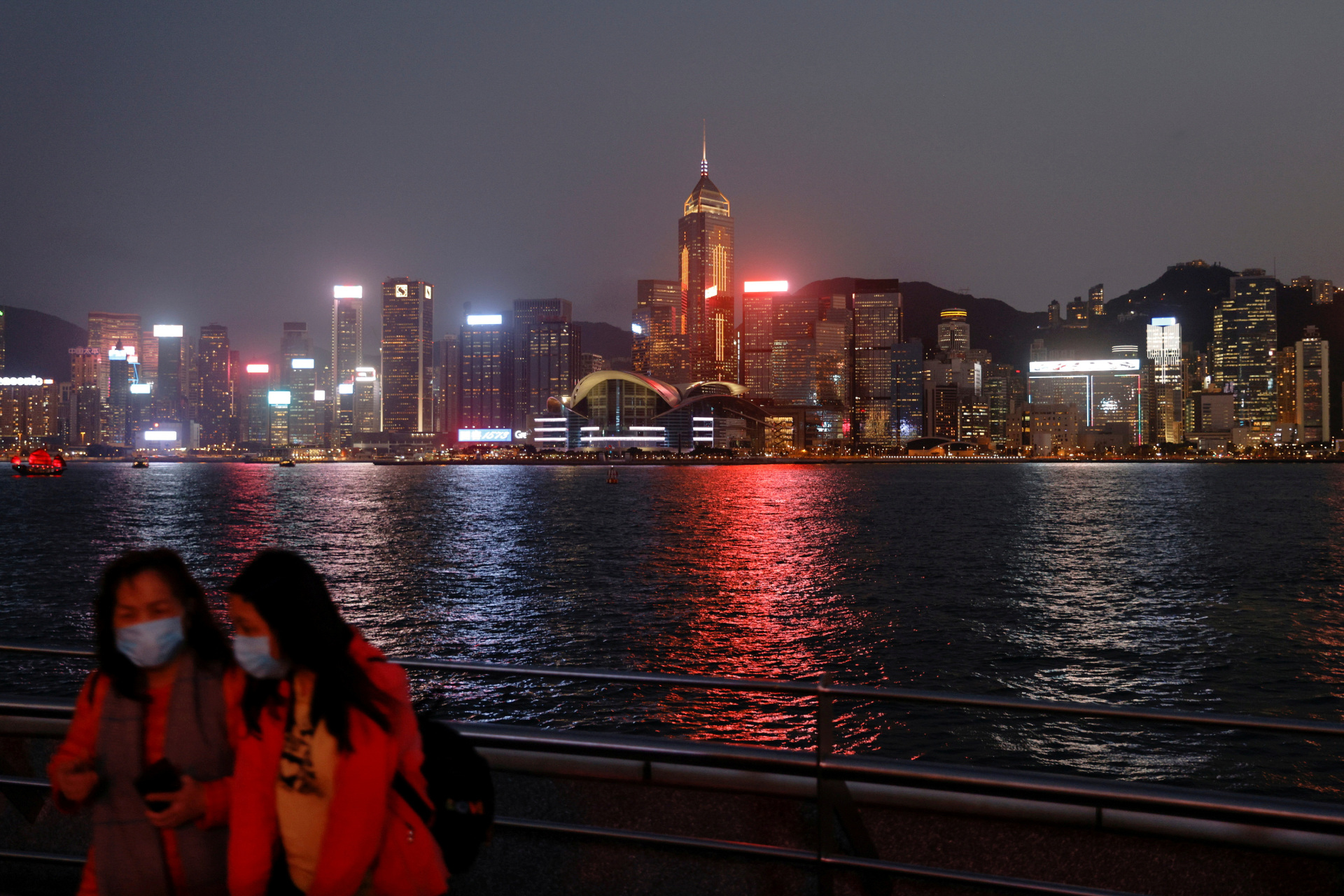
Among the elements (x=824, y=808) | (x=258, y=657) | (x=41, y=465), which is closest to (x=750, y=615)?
(x=824, y=808)

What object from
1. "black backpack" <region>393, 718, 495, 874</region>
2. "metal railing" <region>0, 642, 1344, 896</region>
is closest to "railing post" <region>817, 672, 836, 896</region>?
"metal railing" <region>0, 642, 1344, 896</region>

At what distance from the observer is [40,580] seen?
33.2 metres

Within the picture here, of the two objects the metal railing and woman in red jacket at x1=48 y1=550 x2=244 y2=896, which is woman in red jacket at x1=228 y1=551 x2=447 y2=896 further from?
the metal railing

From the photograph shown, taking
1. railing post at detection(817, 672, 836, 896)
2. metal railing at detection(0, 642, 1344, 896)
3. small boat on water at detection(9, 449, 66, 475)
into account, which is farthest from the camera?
small boat on water at detection(9, 449, 66, 475)

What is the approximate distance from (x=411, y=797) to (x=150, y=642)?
3.49 ft

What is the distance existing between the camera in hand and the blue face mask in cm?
33

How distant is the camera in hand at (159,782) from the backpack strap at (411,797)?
74 centimetres

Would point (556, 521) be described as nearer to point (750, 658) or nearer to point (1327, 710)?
point (750, 658)

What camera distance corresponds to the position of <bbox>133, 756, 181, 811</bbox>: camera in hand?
8.70 feet

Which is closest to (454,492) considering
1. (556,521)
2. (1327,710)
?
(556,521)

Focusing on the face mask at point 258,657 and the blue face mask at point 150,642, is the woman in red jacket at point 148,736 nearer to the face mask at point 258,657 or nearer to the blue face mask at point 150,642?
the blue face mask at point 150,642

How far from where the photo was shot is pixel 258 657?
2.56 m

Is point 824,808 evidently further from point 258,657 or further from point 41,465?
point 41,465

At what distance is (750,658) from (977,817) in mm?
16369
